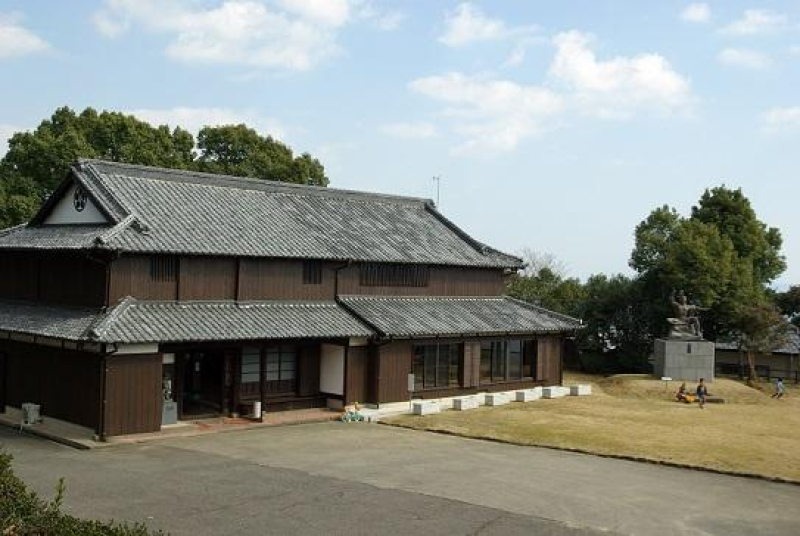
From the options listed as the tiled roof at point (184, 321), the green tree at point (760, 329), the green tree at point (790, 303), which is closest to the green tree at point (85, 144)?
the tiled roof at point (184, 321)

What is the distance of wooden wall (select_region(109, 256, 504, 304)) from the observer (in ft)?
81.9

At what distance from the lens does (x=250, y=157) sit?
57562 millimetres

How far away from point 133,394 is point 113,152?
31.3 metres

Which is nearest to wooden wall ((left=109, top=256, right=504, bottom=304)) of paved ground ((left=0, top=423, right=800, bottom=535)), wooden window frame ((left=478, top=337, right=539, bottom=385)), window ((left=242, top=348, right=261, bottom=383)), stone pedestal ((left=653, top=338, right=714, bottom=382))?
window ((left=242, top=348, right=261, bottom=383))

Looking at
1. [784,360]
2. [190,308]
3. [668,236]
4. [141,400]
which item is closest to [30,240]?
[190,308]

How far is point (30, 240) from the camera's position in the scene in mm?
27594

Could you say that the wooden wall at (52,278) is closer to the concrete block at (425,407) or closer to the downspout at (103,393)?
the downspout at (103,393)

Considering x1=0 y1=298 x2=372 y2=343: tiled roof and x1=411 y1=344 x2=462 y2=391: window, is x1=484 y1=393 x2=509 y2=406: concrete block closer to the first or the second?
x1=411 y1=344 x2=462 y2=391: window

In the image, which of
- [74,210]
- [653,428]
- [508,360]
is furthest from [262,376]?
[653,428]

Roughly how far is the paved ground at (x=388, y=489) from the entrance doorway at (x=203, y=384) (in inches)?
139

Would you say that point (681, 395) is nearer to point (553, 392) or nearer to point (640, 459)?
point (553, 392)

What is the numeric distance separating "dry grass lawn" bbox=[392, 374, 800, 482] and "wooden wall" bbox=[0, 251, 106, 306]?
1091cm

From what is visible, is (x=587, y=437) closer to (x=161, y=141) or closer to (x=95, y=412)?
(x=95, y=412)

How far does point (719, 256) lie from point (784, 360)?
10.3m
